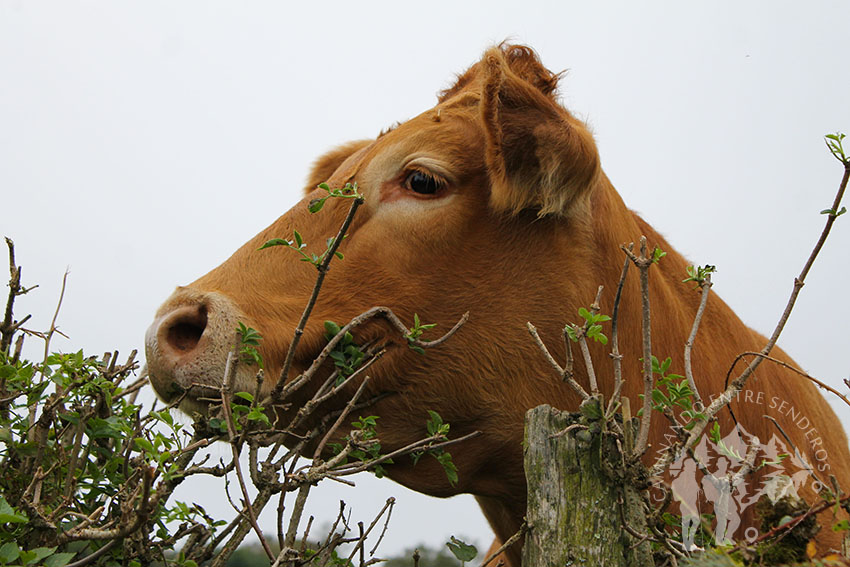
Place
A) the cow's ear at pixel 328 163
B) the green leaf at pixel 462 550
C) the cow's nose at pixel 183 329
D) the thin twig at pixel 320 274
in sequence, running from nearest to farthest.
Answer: the thin twig at pixel 320 274
the green leaf at pixel 462 550
the cow's nose at pixel 183 329
the cow's ear at pixel 328 163

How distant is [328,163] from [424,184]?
1625 mm

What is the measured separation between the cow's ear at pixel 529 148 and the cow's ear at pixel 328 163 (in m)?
1.68

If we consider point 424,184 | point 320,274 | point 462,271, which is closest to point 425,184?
point 424,184

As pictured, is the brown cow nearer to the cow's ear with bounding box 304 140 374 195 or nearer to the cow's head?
the cow's head

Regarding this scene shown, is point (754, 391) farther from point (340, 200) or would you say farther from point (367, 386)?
point (340, 200)

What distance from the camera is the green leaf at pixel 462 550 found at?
269cm

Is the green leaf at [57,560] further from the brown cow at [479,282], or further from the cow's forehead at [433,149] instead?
the cow's forehead at [433,149]

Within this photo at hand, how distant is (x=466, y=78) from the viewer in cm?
419

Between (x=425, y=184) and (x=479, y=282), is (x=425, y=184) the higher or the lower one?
the higher one

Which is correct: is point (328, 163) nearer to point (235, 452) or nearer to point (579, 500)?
point (235, 452)

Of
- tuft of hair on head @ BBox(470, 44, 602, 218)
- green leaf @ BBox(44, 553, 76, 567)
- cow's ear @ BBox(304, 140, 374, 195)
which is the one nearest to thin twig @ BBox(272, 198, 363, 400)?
green leaf @ BBox(44, 553, 76, 567)

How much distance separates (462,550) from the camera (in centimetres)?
272

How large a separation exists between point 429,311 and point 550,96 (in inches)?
47.1

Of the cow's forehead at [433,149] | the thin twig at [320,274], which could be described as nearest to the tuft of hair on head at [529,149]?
the cow's forehead at [433,149]
